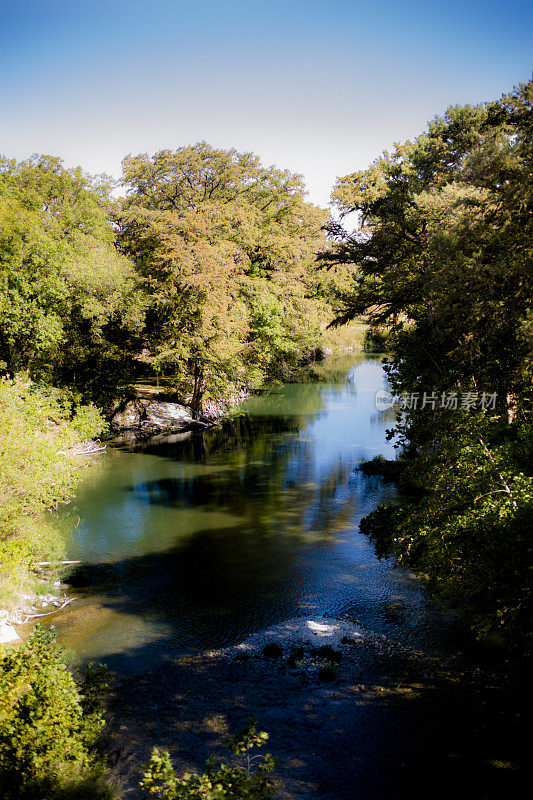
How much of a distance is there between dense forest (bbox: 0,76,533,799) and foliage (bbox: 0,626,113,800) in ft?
0.10

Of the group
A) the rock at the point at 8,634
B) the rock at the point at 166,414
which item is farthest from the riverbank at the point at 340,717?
the rock at the point at 166,414

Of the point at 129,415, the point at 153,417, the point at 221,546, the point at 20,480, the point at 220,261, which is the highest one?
the point at 220,261

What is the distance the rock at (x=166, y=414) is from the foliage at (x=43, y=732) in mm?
29599

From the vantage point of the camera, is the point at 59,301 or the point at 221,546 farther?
the point at 59,301

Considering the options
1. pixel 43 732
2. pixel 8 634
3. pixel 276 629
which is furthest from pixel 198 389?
pixel 43 732

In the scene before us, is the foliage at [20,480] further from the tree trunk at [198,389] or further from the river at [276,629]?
the tree trunk at [198,389]

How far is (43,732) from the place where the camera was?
6.77 metres

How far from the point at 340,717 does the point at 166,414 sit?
28.9 m

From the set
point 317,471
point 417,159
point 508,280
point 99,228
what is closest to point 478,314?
point 508,280

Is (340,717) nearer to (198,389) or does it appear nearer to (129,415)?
(129,415)

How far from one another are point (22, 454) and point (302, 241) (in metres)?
35.6

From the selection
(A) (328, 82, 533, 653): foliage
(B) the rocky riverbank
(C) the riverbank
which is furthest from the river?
(B) the rocky riverbank

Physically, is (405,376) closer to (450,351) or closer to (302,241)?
(450,351)

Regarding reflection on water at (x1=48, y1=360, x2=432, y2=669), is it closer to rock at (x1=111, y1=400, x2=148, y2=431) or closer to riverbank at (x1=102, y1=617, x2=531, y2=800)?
riverbank at (x1=102, y1=617, x2=531, y2=800)
